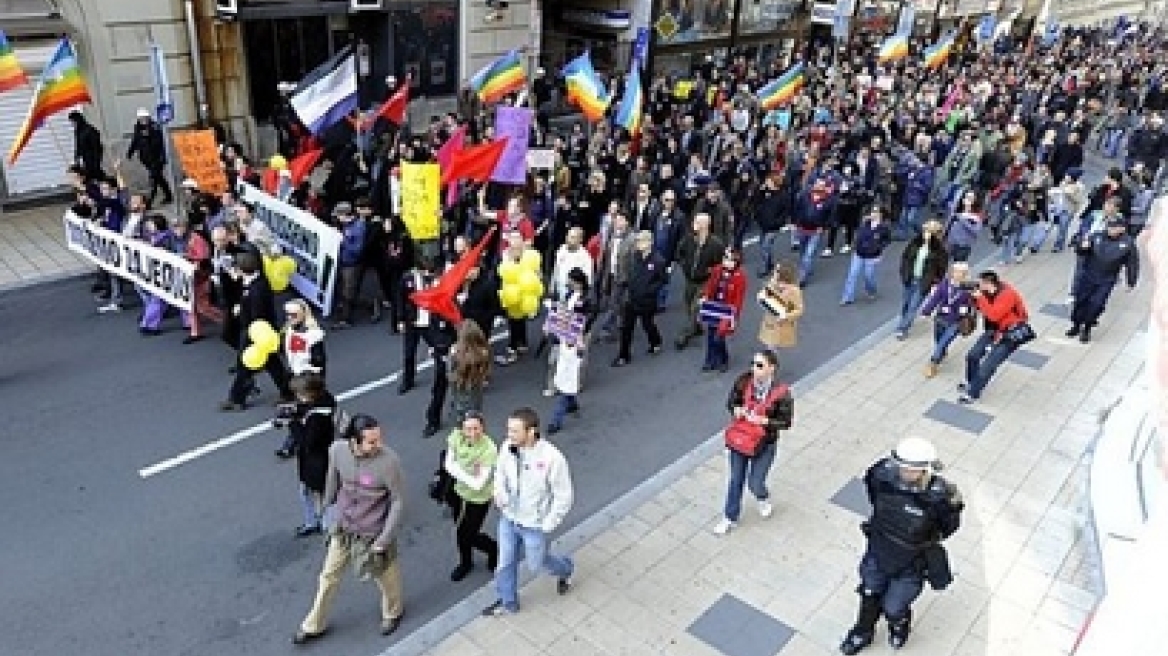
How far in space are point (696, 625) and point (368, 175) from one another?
8.95 meters

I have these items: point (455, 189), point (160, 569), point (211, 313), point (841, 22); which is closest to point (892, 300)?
point (455, 189)

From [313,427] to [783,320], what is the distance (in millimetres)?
5049

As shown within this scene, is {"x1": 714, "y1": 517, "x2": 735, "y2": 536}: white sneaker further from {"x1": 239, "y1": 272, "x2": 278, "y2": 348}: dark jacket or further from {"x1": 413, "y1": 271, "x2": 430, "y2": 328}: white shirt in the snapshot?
{"x1": 239, "y1": 272, "x2": 278, "y2": 348}: dark jacket

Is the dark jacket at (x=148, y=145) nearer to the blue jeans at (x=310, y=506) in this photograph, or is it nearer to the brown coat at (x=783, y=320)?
the blue jeans at (x=310, y=506)

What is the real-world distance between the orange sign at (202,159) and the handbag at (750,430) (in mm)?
7471

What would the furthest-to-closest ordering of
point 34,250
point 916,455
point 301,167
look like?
point 34,250 → point 301,167 → point 916,455

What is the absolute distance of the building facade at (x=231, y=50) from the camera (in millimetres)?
14109

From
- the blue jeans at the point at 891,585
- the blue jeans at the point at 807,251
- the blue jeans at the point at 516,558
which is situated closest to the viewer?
the blue jeans at the point at 891,585

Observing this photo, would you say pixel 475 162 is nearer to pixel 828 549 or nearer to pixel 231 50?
pixel 828 549

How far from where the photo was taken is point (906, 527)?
5473mm

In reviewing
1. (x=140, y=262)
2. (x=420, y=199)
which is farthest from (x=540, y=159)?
(x=140, y=262)

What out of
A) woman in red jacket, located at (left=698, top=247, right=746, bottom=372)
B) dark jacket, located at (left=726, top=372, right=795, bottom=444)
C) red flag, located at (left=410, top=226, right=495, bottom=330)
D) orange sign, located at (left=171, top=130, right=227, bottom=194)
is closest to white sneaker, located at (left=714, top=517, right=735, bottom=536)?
dark jacket, located at (left=726, top=372, right=795, bottom=444)

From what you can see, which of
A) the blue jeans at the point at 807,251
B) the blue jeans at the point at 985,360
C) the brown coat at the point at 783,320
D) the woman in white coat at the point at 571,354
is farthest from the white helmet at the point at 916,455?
the blue jeans at the point at 807,251

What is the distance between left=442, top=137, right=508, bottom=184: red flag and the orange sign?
9.38ft
